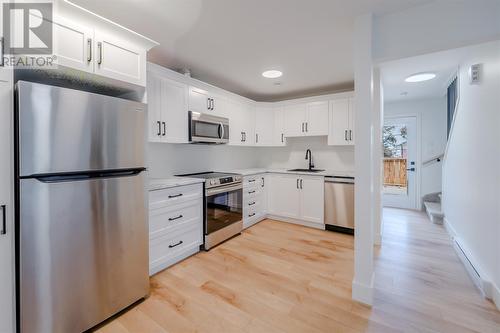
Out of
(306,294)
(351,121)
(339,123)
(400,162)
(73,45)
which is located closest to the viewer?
(73,45)

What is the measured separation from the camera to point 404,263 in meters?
2.64

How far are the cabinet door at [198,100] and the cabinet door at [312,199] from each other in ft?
6.59

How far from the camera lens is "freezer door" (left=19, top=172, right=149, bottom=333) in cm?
136

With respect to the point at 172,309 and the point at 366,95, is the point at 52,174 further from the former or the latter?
the point at 366,95

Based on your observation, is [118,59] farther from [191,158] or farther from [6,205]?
[191,158]

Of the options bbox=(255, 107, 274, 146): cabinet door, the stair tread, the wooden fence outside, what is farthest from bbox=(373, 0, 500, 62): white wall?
the wooden fence outside

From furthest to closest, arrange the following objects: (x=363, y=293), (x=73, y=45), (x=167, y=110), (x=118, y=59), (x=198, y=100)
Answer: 1. (x=198, y=100)
2. (x=167, y=110)
3. (x=363, y=293)
4. (x=118, y=59)
5. (x=73, y=45)

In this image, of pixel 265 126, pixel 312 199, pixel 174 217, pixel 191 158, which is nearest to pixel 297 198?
pixel 312 199

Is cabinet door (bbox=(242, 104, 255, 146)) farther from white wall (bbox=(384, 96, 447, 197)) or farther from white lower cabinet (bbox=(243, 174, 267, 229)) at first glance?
white wall (bbox=(384, 96, 447, 197))

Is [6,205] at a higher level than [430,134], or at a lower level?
lower

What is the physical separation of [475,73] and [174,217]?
3651mm

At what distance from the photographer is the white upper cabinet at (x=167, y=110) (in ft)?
8.56

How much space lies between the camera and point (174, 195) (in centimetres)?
254

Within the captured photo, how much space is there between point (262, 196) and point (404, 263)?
2.28 meters
